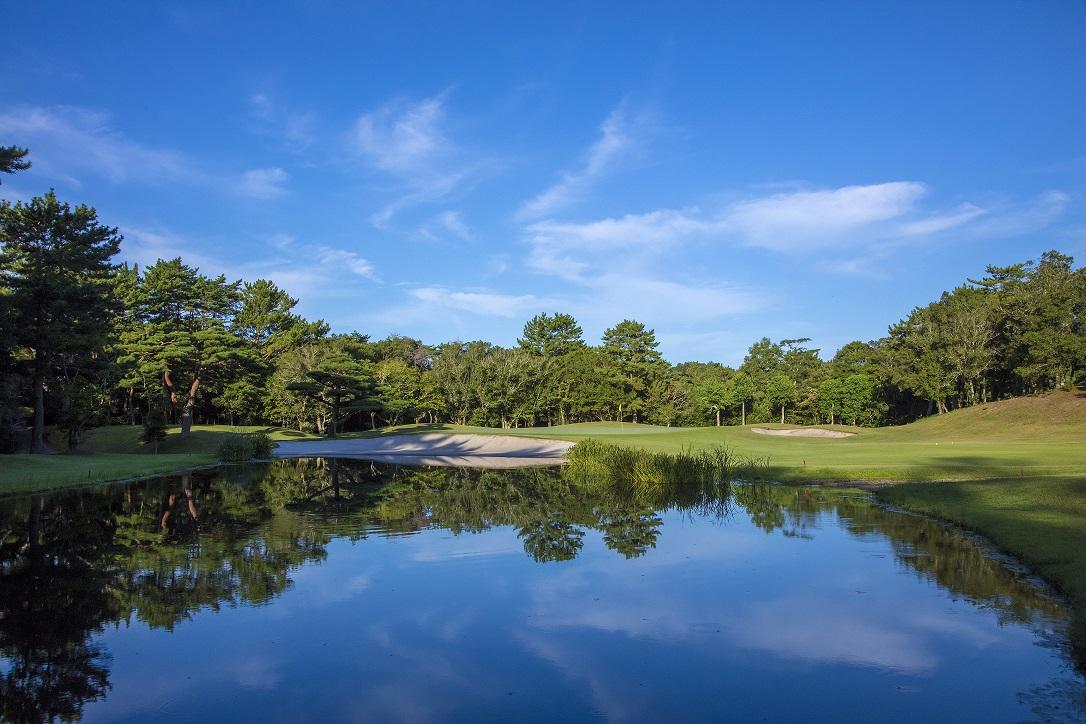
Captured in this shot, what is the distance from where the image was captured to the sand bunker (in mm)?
32531

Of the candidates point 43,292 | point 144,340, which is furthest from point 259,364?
point 43,292

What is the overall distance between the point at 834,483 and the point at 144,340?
40.9 m

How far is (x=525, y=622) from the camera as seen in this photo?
7.59m

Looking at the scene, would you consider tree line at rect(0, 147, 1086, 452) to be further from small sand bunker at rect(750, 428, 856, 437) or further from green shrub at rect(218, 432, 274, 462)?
small sand bunker at rect(750, 428, 856, 437)

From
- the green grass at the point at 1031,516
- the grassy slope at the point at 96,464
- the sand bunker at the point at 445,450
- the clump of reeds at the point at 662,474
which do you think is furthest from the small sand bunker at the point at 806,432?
the grassy slope at the point at 96,464

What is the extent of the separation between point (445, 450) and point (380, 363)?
29.7 metres

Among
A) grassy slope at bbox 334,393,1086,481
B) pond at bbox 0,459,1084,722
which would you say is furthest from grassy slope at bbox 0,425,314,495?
grassy slope at bbox 334,393,1086,481

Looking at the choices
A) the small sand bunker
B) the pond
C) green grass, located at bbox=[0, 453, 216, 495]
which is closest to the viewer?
the pond

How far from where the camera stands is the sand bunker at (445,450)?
107ft

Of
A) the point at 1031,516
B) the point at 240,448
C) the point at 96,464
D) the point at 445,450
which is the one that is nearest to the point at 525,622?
the point at 1031,516

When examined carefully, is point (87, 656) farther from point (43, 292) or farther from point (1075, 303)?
point (1075, 303)

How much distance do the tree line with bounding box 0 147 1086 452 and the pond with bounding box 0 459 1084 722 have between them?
18812 mm

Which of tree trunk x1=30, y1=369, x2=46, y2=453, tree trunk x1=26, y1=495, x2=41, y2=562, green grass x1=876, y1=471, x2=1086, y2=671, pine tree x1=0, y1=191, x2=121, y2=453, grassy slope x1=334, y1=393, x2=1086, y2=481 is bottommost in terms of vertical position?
tree trunk x1=26, y1=495, x2=41, y2=562

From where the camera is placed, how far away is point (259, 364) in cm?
4781
